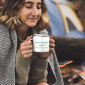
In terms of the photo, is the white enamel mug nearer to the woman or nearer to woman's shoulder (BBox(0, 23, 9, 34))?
the woman

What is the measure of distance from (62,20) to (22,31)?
2.77m

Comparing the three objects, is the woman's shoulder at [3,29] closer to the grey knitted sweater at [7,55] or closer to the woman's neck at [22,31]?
the grey knitted sweater at [7,55]

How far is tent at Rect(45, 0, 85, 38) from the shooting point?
361 cm

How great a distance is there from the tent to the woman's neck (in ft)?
7.41

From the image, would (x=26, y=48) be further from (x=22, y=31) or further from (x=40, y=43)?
(x=22, y=31)

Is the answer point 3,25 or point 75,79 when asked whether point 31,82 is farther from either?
point 75,79

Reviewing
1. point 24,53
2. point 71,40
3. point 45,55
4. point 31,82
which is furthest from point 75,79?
point 24,53

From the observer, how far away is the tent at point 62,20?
3612mm

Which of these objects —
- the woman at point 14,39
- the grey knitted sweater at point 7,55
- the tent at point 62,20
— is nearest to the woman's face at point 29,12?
the woman at point 14,39

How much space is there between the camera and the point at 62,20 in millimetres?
3871

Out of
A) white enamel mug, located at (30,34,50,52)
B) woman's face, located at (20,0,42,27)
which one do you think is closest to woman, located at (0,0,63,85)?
woman's face, located at (20,0,42,27)

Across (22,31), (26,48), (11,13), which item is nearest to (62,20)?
(22,31)

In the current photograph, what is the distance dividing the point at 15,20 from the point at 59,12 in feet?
9.72

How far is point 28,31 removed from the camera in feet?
4.24
